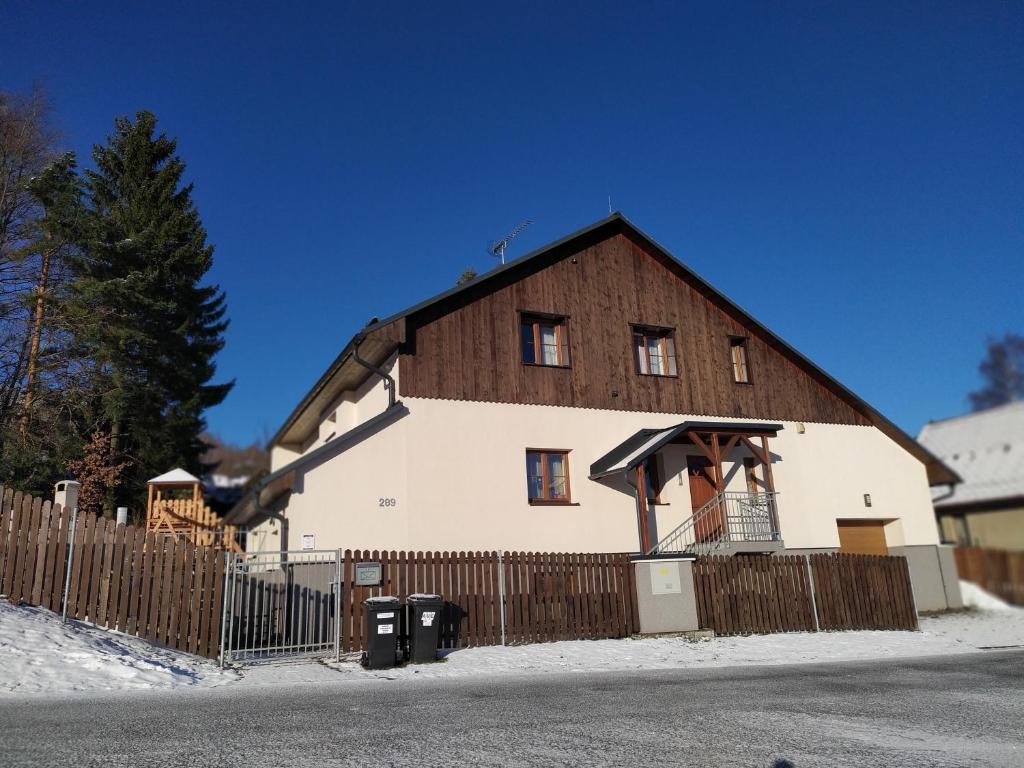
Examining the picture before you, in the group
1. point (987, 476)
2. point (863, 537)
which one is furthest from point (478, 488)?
point (863, 537)

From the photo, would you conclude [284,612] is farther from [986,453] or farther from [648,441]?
[986,453]

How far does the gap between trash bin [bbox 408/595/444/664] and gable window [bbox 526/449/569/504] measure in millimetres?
5319

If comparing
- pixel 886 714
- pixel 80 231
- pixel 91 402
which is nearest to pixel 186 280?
pixel 80 231

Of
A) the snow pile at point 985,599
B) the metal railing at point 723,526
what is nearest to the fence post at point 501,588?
the metal railing at point 723,526

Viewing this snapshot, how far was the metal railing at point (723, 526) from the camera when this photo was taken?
1733 centimetres

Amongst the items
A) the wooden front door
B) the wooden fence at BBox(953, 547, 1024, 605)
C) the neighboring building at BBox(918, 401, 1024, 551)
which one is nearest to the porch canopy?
the wooden front door

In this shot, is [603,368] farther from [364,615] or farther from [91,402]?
[91,402]

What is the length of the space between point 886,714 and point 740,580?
27.4ft

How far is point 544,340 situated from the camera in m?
18.1

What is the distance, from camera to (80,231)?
23.9 meters

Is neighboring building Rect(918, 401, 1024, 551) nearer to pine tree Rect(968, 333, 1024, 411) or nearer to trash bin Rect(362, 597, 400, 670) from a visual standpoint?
pine tree Rect(968, 333, 1024, 411)

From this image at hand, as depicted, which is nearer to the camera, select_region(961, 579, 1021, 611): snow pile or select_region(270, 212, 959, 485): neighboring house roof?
select_region(961, 579, 1021, 611): snow pile

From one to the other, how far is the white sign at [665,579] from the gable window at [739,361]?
7509 mm

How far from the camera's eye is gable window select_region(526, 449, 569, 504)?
16609mm
